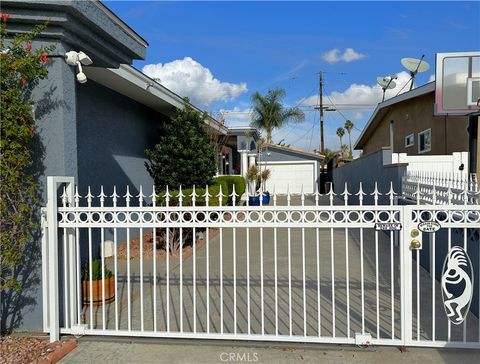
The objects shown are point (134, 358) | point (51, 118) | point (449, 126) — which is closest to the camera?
point (134, 358)

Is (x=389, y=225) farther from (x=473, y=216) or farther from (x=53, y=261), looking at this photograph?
(x=53, y=261)

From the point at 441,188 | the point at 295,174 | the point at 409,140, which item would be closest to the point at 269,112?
the point at 295,174

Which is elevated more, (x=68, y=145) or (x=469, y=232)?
(x=68, y=145)

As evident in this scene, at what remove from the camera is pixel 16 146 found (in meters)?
3.74

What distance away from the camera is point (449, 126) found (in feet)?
39.1

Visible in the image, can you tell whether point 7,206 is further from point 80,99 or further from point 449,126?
point 449,126

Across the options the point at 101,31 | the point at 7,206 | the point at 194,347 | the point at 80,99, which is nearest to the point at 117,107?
the point at 80,99

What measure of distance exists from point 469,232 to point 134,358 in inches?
149

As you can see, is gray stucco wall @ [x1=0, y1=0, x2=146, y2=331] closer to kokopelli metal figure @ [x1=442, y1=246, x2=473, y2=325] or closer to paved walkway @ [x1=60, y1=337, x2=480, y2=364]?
paved walkway @ [x1=60, y1=337, x2=480, y2=364]

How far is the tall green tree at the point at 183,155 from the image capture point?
9.78 meters

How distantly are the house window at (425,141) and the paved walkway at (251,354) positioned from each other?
34.5 feet

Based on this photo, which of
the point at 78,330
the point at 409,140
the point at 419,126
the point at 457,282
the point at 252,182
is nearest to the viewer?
the point at 457,282

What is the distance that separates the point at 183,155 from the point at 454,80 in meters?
5.91

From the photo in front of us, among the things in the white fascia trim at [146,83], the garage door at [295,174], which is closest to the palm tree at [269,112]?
the garage door at [295,174]
